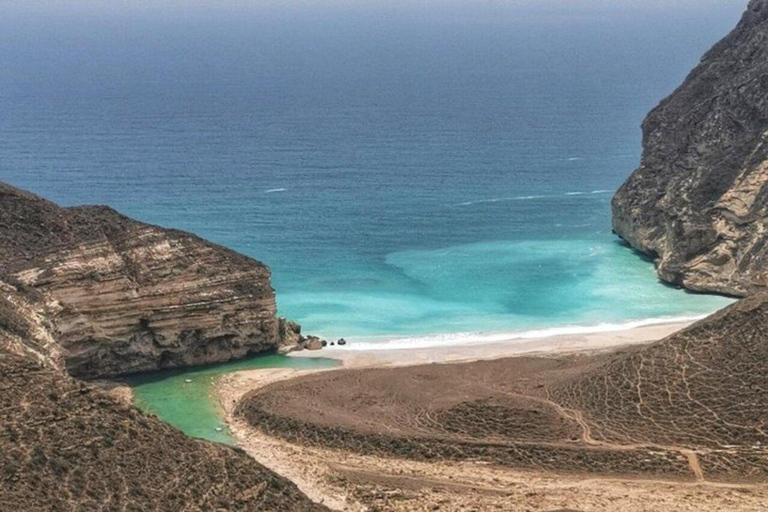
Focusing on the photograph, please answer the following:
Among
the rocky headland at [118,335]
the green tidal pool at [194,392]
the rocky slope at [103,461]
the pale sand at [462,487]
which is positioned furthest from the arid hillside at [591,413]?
the rocky slope at [103,461]

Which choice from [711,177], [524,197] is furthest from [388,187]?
[711,177]

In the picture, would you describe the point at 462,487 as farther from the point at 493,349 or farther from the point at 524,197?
the point at 524,197

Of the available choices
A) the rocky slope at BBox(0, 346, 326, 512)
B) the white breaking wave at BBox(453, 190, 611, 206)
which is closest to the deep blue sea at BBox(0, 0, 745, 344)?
the white breaking wave at BBox(453, 190, 611, 206)

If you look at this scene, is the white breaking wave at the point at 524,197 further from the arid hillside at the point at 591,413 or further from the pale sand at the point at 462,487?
the pale sand at the point at 462,487

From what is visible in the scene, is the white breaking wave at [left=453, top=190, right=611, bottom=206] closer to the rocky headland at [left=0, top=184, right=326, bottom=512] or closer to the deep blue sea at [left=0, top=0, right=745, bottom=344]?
the deep blue sea at [left=0, top=0, right=745, bottom=344]

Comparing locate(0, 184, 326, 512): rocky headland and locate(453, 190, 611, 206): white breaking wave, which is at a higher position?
locate(453, 190, 611, 206): white breaking wave
